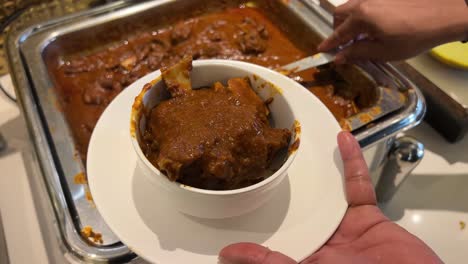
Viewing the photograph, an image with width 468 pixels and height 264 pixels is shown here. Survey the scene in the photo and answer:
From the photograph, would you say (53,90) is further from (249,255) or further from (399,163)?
(399,163)

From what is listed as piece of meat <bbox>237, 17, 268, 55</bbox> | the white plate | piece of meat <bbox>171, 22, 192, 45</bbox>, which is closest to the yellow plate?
piece of meat <bbox>237, 17, 268, 55</bbox>

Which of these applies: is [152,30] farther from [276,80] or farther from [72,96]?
[276,80]

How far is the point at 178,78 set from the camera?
67 centimetres

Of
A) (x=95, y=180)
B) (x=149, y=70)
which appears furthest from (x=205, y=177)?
(x=149, y=70)

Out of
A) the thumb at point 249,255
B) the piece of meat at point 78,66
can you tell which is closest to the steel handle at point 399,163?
the thumb at point 249,255

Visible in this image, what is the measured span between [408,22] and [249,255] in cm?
76

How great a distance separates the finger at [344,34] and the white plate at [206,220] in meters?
0.41

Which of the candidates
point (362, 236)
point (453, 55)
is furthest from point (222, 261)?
point (453, 55)

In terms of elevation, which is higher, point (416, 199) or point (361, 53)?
point (361, 53)

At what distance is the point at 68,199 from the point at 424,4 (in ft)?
3.28

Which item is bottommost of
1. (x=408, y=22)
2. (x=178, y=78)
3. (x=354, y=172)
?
(x=354, y=172)

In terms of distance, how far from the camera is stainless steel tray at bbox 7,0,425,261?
0.80 meters

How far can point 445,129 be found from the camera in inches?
51.2

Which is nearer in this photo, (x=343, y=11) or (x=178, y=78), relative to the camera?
(x=178, y=78)
